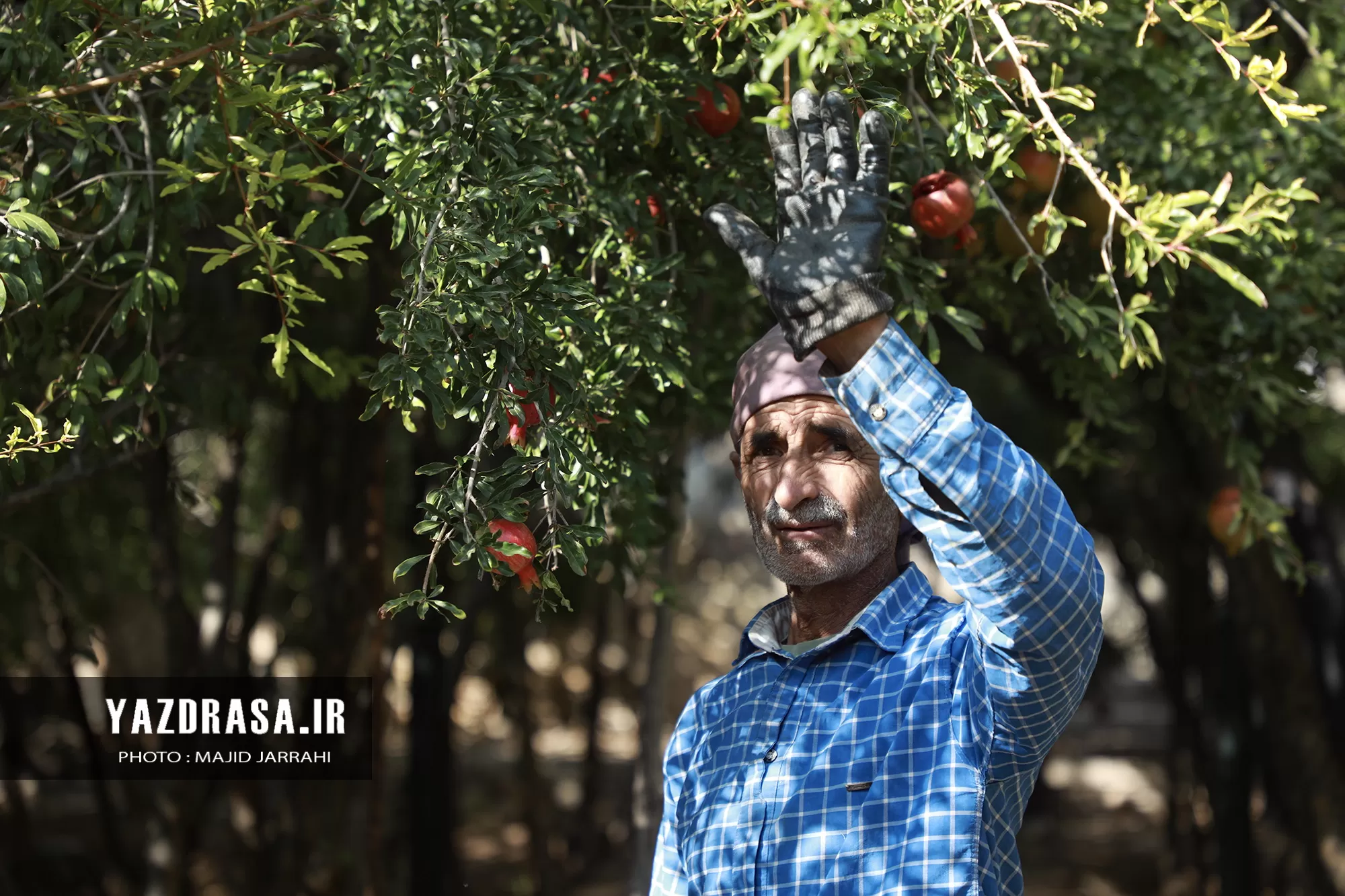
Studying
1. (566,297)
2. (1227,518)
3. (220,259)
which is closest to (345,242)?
(220,259)

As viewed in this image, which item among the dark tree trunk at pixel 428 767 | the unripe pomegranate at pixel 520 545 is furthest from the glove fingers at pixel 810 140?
the dark tree trunk at pixel 428 767

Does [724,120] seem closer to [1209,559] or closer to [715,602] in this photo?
[1209,559]

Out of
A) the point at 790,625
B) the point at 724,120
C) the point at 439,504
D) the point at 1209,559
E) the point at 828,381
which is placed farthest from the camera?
the point at 1209,559

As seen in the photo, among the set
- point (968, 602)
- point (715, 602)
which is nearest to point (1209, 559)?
point (968, 602)

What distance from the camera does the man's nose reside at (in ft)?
7.58

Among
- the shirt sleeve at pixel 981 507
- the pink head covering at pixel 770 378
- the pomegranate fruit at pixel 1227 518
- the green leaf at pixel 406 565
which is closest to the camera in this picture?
the shirt sleeve at pixel 981 507

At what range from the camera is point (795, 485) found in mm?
2324

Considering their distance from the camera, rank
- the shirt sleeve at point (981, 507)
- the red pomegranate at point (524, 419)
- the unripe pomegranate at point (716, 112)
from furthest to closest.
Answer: the unripe pomegranate at point (716, 112)
the red pomegranate at point (524, 419)
the shirt sleeve at point (981, 507)

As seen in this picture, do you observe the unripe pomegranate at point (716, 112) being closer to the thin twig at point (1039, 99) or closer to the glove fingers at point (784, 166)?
the thin twig at point (1039, 99)

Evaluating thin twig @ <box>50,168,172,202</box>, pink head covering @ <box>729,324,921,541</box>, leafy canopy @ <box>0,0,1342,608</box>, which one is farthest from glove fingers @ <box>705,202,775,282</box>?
thin twig @ <box>50,168,172,202</box>

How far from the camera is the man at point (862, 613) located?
182 cm

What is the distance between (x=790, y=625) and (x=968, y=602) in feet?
1.98

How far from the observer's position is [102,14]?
2344 mm

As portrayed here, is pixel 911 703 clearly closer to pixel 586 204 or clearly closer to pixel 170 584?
pixel 586 204
